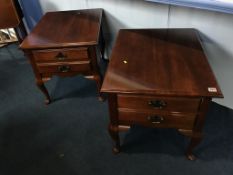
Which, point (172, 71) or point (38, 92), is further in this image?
point (38, 92)

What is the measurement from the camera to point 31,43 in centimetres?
124

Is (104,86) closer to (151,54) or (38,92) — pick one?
(151,54)

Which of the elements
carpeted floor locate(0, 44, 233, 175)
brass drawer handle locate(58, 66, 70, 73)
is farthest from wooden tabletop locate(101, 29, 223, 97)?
carpeted floor locate(0, 44, 233, 175)

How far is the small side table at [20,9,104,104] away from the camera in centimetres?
123

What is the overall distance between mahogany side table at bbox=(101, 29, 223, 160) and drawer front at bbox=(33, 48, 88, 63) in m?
0.24

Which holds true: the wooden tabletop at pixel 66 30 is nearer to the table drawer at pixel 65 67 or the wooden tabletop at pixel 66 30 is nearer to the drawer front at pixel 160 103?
the table drawer at pixel 65 67

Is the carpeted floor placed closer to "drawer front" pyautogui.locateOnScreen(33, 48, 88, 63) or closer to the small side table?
the small side table

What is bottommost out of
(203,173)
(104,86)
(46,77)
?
(203,173)

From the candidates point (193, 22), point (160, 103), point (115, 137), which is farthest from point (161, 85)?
point (193, 22)

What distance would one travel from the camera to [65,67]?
1.33 meters

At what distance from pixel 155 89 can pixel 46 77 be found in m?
Answer: 0.82

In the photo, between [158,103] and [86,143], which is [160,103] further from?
[86,143]

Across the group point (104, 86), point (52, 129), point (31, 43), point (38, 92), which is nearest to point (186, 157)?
point (104, 86)

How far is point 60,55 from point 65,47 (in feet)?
0.22
